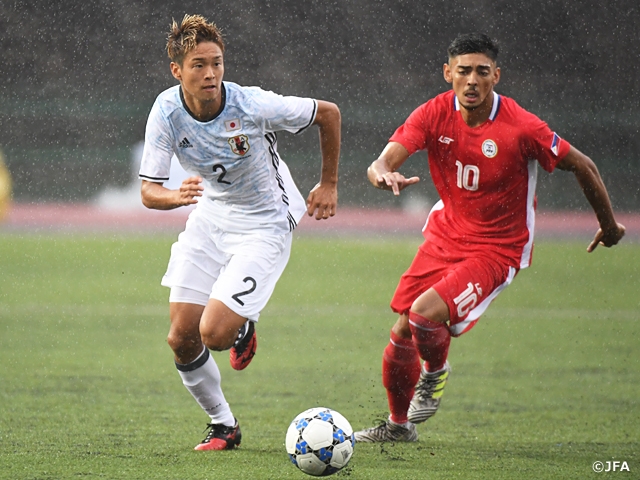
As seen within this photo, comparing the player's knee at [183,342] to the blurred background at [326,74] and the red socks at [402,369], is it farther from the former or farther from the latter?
the blurred background at [326,74]

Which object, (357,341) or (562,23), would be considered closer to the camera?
(357,341)

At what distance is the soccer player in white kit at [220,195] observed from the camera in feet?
16.2

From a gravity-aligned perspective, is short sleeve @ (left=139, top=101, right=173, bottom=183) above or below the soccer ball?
above

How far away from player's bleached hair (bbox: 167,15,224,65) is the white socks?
1551 mm

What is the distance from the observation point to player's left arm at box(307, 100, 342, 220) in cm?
519

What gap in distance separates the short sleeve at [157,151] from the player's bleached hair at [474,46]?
1.53 metres

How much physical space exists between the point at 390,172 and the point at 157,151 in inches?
46.3

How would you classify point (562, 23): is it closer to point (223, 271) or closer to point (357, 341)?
point (357, 341)

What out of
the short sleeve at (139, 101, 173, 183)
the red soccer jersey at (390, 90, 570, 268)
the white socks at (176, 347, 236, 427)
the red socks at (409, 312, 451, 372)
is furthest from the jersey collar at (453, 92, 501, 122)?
the white socks at (176, 347, 236, 427)

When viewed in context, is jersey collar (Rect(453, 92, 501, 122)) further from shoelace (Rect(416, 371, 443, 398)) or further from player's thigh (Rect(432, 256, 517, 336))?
shoelace (Rect(416, 371, 443, 398))

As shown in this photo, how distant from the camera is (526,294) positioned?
1263 cm

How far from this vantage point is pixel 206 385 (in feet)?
17.0

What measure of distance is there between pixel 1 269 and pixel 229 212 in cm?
975

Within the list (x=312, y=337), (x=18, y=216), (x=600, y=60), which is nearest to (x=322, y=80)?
(x=600, y=60)
